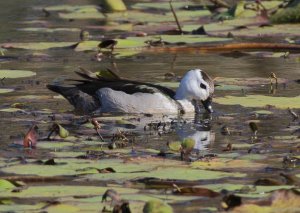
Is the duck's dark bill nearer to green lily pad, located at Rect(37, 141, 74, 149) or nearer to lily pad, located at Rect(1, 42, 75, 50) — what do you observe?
green lily pad, located at Rect(37, 141, 74, 149)

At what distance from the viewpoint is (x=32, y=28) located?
1828 centimetres

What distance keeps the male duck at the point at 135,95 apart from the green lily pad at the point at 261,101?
22 centimetres

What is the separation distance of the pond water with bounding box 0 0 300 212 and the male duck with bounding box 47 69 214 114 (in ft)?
0.54

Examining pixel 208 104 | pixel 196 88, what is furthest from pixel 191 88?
pixel 208 104

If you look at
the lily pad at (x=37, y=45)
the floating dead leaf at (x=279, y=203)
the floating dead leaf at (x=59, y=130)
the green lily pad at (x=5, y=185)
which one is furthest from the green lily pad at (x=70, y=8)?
the floating dead leaf at (x=279, y=203)

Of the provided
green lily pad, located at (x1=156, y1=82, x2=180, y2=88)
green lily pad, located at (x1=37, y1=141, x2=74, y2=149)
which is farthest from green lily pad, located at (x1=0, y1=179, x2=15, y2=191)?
green lily pad, located at (x1=156, y1=82, x2=180, y2=88)

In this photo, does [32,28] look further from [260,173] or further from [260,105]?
[260,173]

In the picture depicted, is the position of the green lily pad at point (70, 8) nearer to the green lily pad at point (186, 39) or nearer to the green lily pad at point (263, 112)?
the green lily pad at point (186, 39)

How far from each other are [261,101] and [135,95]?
45.9 inches

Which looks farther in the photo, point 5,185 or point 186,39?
point 186,39

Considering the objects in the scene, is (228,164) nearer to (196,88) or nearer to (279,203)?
(279,203)

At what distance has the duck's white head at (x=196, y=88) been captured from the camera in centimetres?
1191

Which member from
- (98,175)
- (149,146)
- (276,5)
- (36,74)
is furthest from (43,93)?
(276,5)

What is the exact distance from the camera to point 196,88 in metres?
12.1
